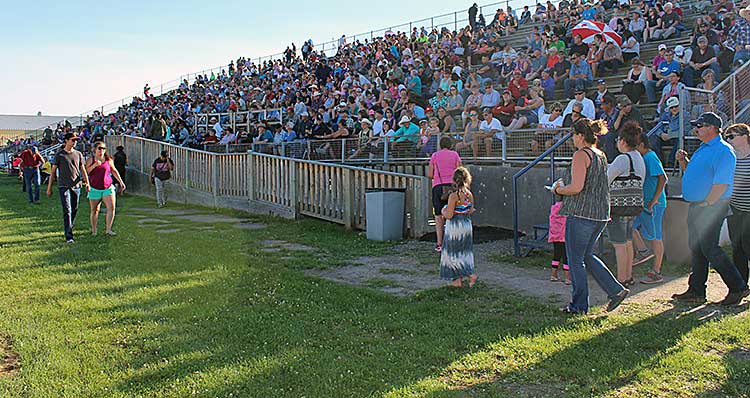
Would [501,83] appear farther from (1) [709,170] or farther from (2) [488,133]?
(1) [709,170]

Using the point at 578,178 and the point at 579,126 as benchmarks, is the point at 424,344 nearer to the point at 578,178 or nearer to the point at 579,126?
the point at 578,178

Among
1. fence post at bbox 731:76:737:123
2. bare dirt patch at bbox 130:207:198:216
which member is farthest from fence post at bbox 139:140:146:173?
fence post at bbox 731:76:737:123

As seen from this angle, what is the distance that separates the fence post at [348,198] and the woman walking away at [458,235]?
222 inches

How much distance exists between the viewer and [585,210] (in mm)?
6094

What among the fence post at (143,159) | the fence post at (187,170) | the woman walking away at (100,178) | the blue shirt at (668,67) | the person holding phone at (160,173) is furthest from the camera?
the fence post at (143,159)

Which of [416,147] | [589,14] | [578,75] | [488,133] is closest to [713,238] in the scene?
[488,133]

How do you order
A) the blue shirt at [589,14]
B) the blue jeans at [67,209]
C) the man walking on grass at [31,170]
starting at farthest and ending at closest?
1. the blue shirt at [589,14]
2. the man walking on grass at [31,170]
3. the blue jeans at [67,209]

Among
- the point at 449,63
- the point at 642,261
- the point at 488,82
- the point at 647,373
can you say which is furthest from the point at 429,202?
the point at 449,63

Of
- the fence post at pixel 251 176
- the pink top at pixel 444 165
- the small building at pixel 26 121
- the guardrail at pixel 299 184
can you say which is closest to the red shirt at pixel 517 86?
the guardrail at pixel 299 184

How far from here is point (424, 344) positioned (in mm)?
5457

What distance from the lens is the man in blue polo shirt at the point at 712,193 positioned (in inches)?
249

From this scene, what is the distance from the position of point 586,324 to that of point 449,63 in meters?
16.5

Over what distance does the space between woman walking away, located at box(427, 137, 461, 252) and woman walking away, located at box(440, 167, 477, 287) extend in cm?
267

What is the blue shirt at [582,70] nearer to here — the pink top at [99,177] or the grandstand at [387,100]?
the grandstand at [387,100]
